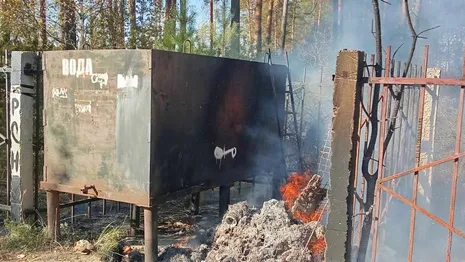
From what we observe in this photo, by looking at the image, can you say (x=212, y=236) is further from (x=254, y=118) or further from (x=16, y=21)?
(x=16, y=21)

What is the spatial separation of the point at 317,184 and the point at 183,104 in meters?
2.47

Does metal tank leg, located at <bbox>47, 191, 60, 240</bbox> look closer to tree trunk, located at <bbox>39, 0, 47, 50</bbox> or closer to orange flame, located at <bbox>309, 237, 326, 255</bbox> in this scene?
orange flame, located at <bbox>309, 237, 326, 255</bbox>

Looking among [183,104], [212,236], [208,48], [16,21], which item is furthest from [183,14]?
[212,236]

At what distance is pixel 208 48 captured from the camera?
12898mm

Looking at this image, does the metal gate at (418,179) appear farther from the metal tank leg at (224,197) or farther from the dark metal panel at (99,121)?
the dark metal panel at (99,121)

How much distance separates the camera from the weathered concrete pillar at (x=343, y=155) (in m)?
4.25

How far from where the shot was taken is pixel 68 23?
1217cm

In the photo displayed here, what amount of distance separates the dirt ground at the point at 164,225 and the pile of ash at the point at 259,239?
2.23 feet

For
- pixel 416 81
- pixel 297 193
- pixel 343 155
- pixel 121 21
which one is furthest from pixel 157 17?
pixel 416 81

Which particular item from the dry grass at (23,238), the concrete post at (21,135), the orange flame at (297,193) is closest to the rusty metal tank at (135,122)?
the concrete post at (21,135)

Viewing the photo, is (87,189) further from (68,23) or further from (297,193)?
(68,23)

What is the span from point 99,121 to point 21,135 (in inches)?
69.2

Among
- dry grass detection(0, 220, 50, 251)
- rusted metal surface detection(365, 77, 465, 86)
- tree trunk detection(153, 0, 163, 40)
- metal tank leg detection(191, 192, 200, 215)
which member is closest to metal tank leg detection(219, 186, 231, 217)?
metal tank leg detection(191, 192, 200, 215)

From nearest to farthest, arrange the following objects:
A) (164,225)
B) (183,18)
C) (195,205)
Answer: (164,225) → (195,205) → (183,18)
